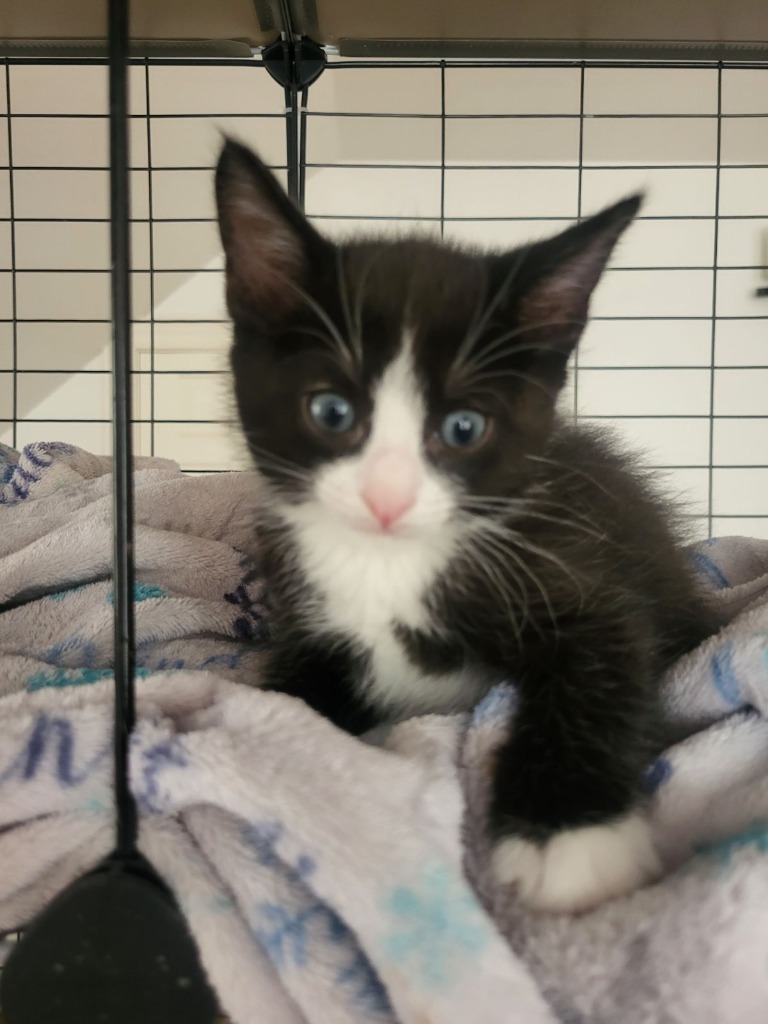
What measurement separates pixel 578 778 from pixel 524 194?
1590mm

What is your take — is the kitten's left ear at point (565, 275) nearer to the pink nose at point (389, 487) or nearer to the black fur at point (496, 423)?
the black fur at point (496, 423)

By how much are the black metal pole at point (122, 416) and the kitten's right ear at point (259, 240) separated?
0.25 meters

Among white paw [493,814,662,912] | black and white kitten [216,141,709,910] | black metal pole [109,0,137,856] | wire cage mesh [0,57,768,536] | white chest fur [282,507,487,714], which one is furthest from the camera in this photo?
wire cage mesh [0,57,768,536]

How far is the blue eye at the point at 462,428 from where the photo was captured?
73 cm

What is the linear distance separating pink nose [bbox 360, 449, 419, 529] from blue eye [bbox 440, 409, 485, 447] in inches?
2.4

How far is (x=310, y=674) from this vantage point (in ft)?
2.98

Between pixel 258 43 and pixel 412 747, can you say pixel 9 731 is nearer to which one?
pixel 412 747

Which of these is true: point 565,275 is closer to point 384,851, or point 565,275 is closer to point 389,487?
point 389,487

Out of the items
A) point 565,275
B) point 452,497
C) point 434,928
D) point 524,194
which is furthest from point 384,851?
point 524,194

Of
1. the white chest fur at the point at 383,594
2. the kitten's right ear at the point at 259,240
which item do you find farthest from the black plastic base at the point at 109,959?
the kitten's right ear at the point at 259,240

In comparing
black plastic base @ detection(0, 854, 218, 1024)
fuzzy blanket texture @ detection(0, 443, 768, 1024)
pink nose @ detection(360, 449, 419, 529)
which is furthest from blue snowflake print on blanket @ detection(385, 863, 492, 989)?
pink nose @ detection(360, 449, 419, 529)

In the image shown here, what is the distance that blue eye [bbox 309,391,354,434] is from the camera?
0.72 meters

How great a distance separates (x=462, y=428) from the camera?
2.42 ft

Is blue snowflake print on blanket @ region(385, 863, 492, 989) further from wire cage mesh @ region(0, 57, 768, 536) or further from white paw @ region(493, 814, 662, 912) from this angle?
wire cage mesh @ region(0, 57, 768, 536)
